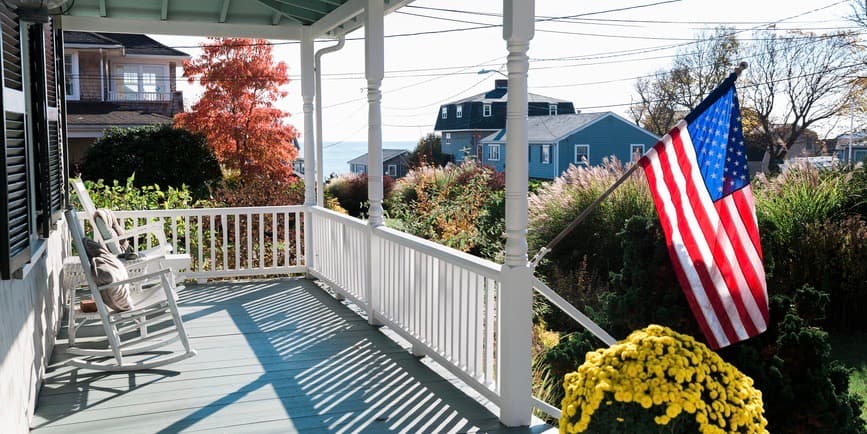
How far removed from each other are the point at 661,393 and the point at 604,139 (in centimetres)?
3294

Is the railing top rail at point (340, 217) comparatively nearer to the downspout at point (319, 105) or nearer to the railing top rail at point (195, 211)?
the downspout at point (319, 105)

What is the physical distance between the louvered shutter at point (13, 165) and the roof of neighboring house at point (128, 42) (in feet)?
68.2

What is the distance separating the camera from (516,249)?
156 inches

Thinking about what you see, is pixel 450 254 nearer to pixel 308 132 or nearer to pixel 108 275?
pixel 108 275

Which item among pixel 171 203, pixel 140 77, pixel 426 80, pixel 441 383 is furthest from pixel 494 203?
pixel 426 80

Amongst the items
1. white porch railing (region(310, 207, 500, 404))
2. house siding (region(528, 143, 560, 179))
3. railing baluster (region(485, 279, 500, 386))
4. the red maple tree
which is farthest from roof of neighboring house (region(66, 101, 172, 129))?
railing baluster (region(485, 279, 500, 386))

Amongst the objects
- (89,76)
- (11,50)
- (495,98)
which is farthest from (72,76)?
(495,98)

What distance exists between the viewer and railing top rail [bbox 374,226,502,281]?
416 centimetres

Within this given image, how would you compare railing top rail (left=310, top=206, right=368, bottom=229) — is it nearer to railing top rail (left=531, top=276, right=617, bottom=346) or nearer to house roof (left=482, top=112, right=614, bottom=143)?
railing top rail (left=531, top=276, right=617, bottom=346)

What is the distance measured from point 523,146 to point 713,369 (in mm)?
1432

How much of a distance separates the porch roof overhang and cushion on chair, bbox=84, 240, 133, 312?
275 centimetres

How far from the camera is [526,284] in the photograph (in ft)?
13.1

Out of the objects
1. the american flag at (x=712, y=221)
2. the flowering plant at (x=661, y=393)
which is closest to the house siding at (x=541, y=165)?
the american flag at (x=712, y=221)

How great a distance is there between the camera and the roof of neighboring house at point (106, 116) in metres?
22.4
